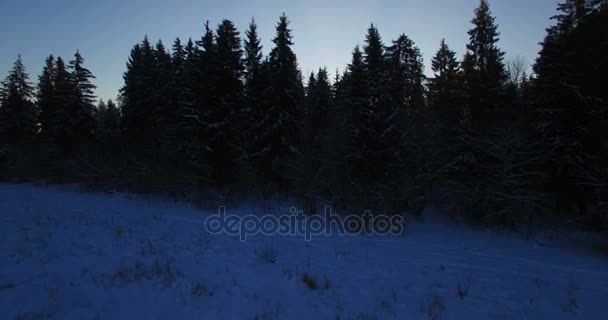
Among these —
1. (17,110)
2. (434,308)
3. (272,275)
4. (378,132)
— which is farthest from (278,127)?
(17,110)

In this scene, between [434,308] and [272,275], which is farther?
[272,275]

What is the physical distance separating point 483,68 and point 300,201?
13.6 m

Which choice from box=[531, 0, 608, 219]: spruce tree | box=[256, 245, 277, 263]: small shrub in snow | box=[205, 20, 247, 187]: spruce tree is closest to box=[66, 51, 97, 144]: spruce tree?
box=[205, 20, 247, 187]: spruce tree

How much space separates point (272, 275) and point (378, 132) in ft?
34.8

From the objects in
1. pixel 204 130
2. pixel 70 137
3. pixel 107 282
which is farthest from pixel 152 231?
pixel 70 137

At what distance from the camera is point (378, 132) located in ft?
49.8

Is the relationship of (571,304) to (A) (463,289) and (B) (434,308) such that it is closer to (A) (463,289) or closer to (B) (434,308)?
(A) (463,289)

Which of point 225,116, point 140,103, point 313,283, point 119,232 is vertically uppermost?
point 140,103

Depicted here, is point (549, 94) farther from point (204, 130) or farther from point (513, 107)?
point (204, 130)

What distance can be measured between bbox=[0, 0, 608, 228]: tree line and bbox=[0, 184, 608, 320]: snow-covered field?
12.3ft

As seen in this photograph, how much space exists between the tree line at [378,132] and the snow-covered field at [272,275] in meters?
3.75

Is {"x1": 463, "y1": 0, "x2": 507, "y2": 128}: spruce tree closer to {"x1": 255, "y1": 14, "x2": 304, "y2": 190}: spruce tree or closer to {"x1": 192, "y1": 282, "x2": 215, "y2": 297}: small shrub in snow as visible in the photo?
{"x1": 255, "y1": 14, "x2": 304, "y2": 190}: spruce tree

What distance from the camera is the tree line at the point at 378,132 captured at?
1284 centimetres

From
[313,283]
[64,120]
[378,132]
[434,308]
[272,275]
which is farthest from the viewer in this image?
[64,120]
